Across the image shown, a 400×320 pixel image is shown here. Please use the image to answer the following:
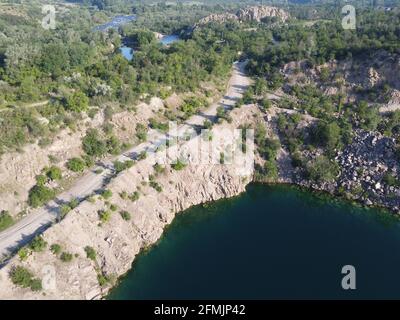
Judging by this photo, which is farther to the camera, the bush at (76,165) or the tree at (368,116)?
the tree at (368,116)

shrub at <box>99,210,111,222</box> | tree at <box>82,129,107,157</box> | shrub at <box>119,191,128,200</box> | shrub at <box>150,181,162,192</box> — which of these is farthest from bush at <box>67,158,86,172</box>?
shrub at <box>150,181,162,192</box>

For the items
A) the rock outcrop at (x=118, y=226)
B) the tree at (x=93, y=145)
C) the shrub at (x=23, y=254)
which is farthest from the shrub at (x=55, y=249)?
the tree at (x=93, y=145)

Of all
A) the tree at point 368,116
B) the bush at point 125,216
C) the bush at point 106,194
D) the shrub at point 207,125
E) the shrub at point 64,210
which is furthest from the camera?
the tree at point 368,116

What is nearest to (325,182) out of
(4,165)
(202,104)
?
(202,104)

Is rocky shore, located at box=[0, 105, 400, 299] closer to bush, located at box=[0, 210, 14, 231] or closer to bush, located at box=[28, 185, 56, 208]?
bush, located at box=[28, 185, 56, 208]

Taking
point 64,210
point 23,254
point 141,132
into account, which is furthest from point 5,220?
point 141,132

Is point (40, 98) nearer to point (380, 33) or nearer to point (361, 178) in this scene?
point (361, 178)

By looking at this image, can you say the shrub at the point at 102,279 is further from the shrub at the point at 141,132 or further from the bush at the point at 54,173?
the shrub at the point at 141,132

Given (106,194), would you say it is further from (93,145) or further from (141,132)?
(141,132)
